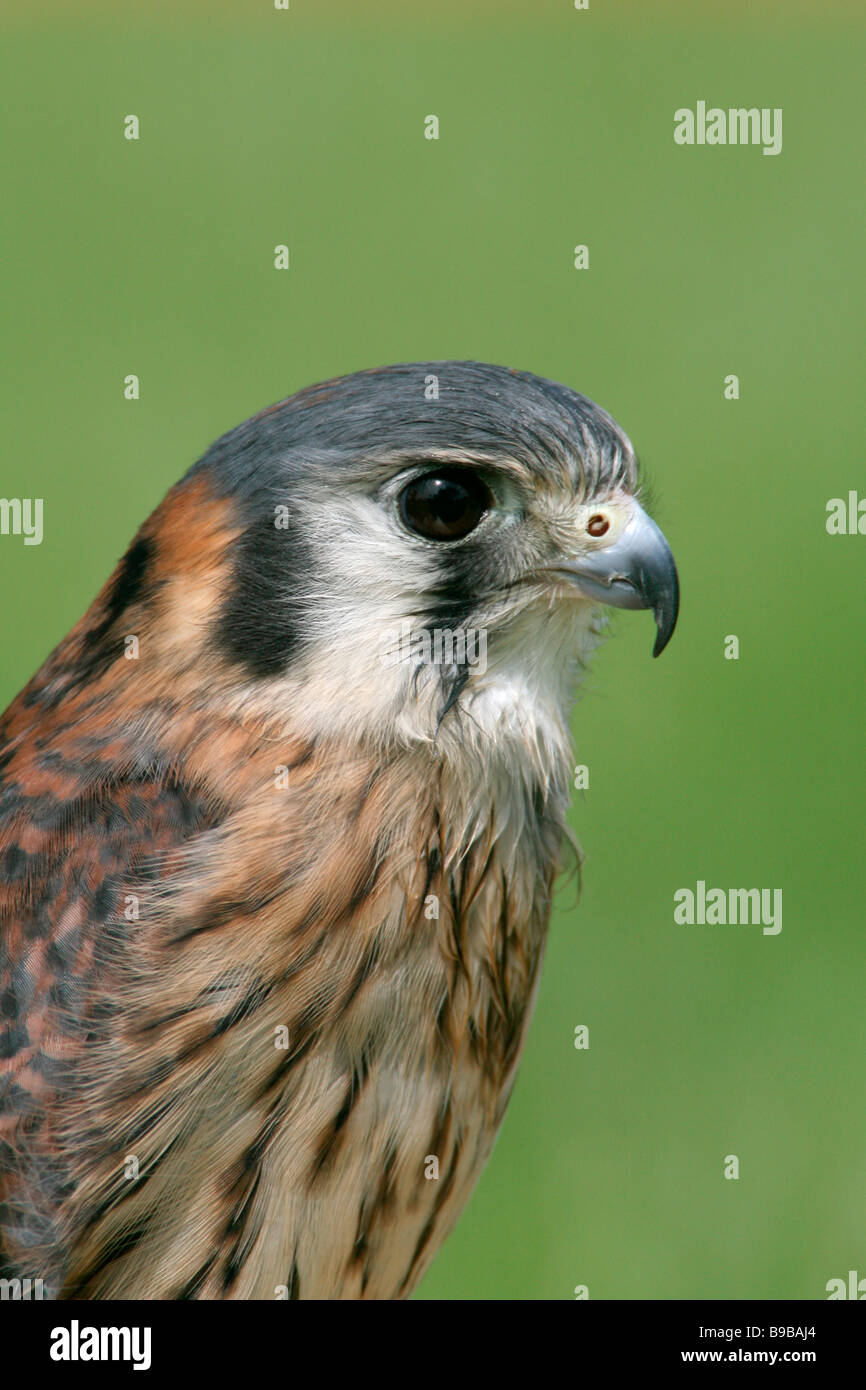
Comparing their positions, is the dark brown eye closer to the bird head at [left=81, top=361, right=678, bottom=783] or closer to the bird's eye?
the bird head at [left=81, top=361, right=678, bottom=783]

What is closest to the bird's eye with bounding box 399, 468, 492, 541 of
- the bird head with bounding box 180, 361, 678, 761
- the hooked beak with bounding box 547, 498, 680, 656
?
the bird head with bounding box 180, 361, 678, 761

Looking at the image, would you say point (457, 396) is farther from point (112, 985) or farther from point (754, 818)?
point (754, 818)

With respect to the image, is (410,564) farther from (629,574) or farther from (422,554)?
(629,574)

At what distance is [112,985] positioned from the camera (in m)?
3.57

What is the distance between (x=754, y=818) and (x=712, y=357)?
122 inches

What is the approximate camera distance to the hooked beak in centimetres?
372

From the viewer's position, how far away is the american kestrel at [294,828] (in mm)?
3572

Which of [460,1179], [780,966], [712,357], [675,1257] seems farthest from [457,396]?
[712,357]

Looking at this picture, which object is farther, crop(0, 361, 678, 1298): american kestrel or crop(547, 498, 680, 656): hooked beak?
crop(547, 498, 680, 656): hooked beak

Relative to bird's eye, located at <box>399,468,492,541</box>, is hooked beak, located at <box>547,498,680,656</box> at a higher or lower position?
lower

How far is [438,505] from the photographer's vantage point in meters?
3.65

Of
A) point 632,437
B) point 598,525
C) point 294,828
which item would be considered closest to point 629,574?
point 598,525

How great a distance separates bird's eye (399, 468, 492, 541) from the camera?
3.65 meters

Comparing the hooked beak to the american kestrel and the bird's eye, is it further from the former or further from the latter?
the bird's eye
